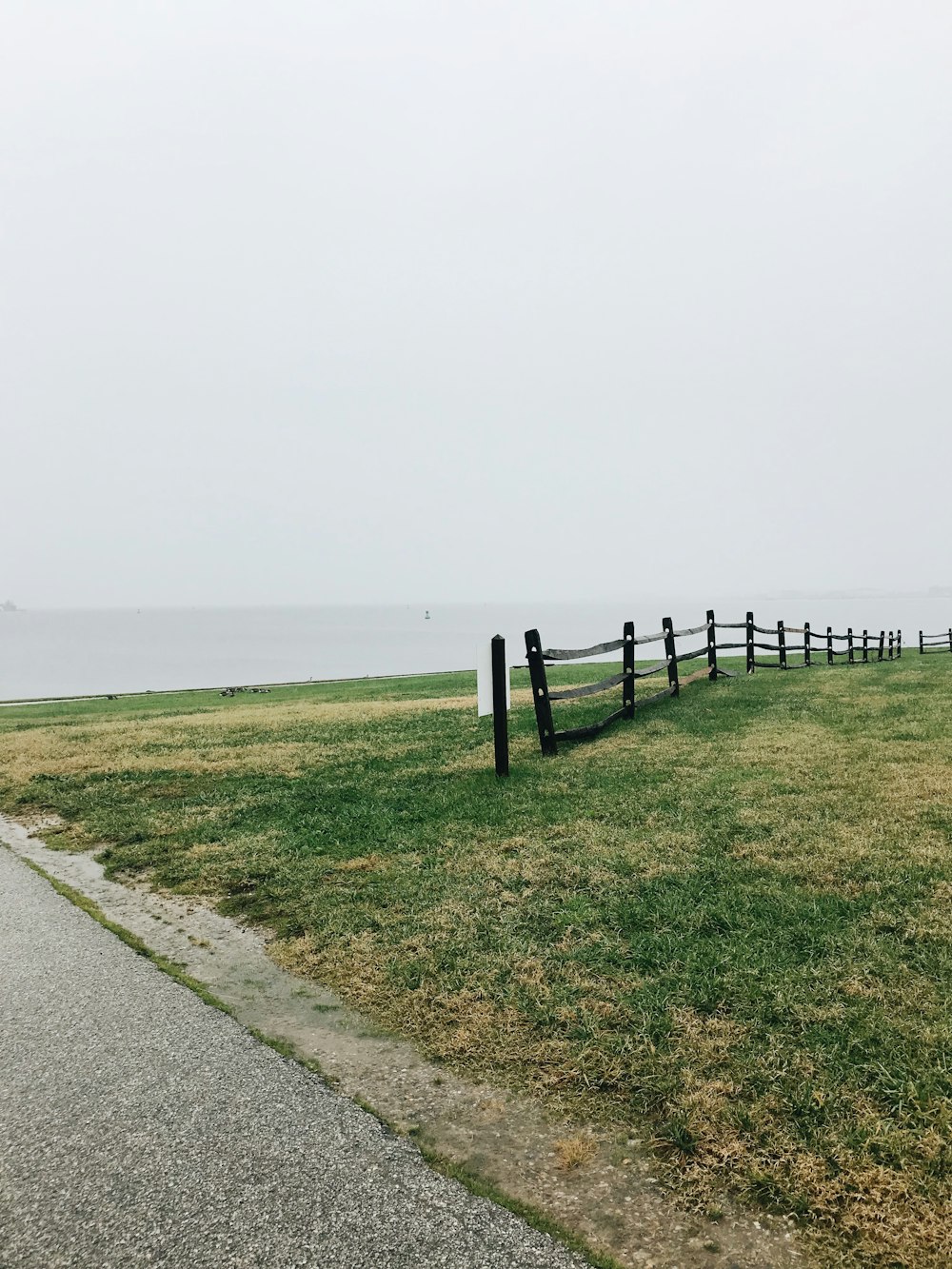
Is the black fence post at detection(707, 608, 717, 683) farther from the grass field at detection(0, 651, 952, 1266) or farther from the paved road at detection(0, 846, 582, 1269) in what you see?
the paved road at detection(0, 846, 582, 1269)

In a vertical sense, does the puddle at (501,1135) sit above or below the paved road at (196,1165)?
below

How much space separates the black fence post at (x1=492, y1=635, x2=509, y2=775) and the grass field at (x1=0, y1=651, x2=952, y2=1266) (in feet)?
1.25

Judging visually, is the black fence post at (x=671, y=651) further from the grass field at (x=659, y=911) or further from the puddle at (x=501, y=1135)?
the puddle at (x=501, y=1135)

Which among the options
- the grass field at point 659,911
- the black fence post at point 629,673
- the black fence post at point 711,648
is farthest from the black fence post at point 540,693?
the black fence post at point 711,648

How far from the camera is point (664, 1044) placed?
3602mm

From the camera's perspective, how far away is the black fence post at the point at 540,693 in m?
9.93

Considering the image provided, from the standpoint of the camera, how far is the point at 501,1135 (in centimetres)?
310

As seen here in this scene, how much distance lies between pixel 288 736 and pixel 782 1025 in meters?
11.3

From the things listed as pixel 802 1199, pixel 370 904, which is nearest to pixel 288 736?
pixel 370 904

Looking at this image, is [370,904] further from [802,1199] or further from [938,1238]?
[938,1238]

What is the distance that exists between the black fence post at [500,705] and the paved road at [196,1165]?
5.33 metres

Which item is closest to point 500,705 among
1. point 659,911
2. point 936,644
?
point 659,911

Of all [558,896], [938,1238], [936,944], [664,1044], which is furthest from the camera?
[558,896]

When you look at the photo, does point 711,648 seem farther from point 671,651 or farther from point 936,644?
point 936,644
